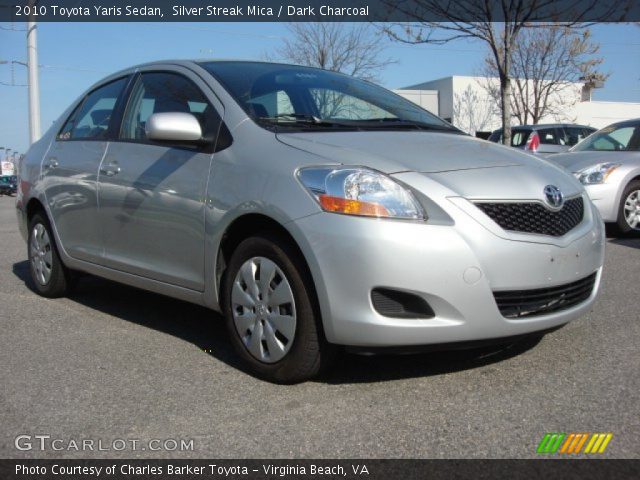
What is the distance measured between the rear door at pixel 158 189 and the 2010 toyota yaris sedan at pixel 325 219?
0.4 inches

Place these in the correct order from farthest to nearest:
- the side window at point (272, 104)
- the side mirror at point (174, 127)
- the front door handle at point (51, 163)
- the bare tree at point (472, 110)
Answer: the bare tree at point (472, 110) < the front door handle at point (51, 163) < the side window at point (272, 104) < the side mirror at point (174, 127)

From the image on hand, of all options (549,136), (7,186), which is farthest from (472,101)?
(7,186)

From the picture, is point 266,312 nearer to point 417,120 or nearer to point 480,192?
point 480,192

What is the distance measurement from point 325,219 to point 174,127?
1.11 metres

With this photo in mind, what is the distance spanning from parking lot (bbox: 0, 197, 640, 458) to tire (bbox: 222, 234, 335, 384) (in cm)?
13

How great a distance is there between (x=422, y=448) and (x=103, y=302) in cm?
339

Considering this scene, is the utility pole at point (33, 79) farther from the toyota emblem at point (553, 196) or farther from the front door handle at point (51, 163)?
the toyota emblem at point (553, 196)

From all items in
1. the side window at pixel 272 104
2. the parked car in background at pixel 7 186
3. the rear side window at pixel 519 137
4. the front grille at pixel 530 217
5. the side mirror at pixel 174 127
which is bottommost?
the parked car in background at pixel 7 186

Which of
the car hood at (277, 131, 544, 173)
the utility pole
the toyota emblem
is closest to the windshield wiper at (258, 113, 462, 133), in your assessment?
the car hood at (277, 131, 544, 173)

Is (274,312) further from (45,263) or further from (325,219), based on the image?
(45,263)

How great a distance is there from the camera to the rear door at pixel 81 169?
4652mm

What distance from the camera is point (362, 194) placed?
9.92 ft

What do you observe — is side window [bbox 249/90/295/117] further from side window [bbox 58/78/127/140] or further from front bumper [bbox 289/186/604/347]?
side window [bbox 58/78/127/140]
